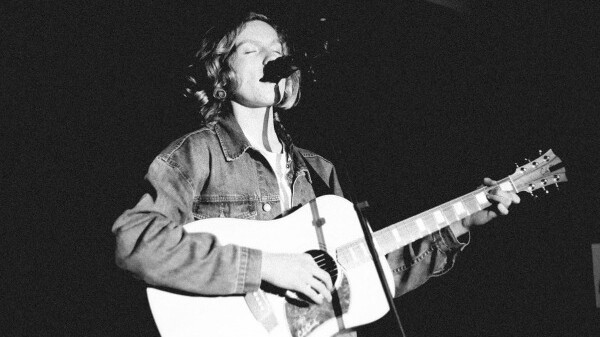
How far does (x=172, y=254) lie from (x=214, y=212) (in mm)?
322

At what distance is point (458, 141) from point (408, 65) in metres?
0.54

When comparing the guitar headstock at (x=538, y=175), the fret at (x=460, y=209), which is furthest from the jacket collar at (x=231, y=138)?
the guitar headstock at (x=538, y=175)

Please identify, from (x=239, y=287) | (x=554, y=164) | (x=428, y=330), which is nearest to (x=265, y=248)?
(x=239, y=287)

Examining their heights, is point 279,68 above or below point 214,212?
above

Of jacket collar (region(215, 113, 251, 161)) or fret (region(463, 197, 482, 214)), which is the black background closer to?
jacket collar (region(215, 113, 251, 161))

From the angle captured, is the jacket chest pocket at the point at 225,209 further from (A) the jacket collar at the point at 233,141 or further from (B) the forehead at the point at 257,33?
(B) the forehead at the point at 257,33

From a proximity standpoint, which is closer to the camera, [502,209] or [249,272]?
[249,272]

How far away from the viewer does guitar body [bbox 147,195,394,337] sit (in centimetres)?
128

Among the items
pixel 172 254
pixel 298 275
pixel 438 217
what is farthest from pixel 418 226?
pixel 172 254

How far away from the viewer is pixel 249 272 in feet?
4.38

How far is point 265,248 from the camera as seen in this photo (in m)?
1.45

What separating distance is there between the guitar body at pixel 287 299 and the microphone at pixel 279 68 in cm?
53

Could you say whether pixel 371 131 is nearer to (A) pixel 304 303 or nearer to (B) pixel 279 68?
(B) pixel 279 68

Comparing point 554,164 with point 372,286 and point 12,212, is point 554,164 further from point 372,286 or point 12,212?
point 12,212
